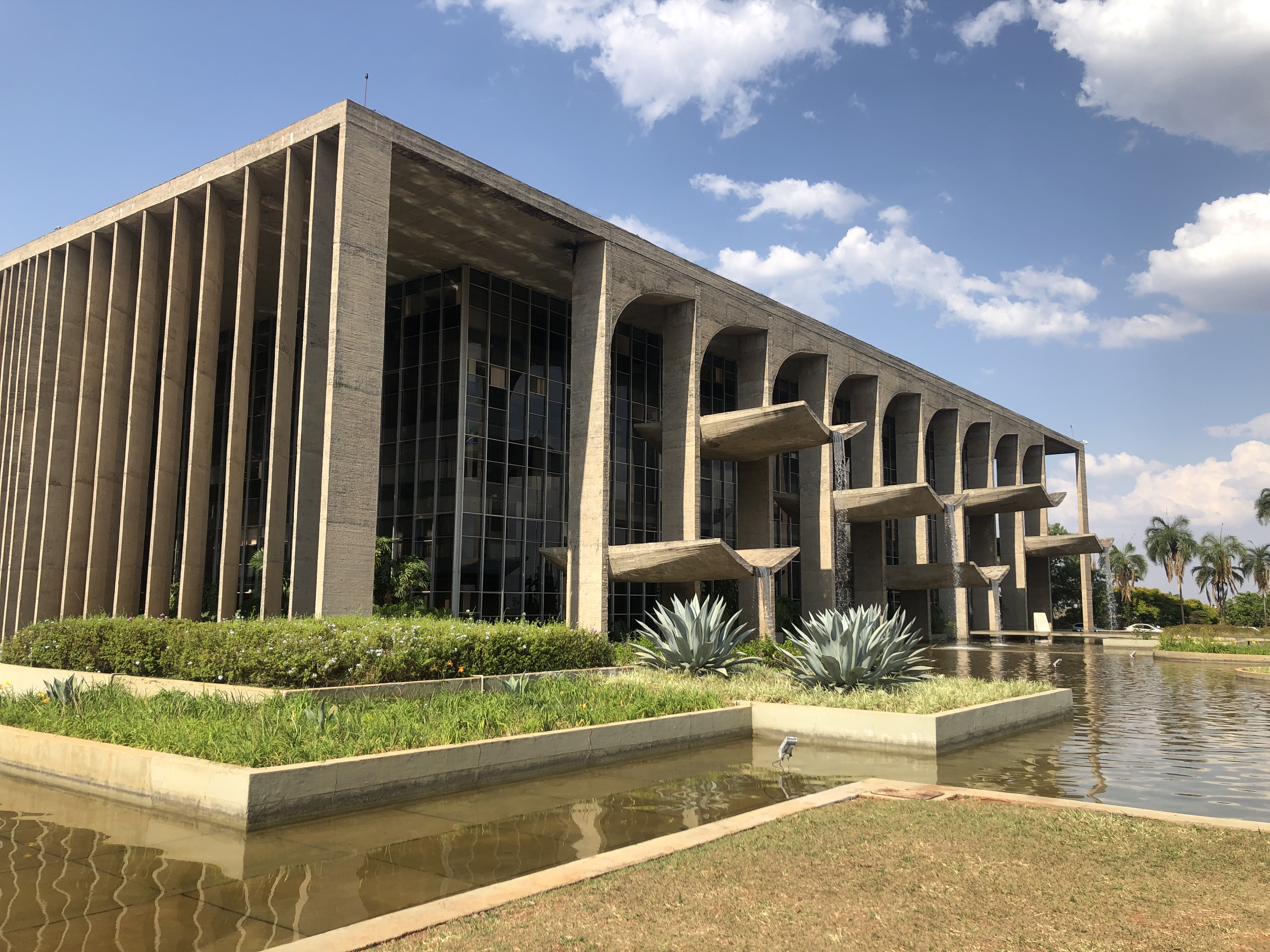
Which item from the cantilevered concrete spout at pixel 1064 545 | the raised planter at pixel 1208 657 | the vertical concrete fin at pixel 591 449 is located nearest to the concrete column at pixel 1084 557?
the cantilevered concrete spout at pixel 1064 545

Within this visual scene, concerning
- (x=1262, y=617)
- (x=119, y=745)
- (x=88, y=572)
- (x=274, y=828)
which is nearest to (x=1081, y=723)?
(x=274, y=828)

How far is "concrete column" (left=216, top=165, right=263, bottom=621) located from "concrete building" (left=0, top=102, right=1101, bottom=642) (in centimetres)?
9

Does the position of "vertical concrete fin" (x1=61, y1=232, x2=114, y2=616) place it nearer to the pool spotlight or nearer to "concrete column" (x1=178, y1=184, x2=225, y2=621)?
"concrete column" (x1=178, y1=184, x2=225, y2=621)

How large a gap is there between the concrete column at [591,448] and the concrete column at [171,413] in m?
10.4

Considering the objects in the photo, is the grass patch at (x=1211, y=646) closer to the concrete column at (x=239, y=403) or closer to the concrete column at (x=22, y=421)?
the concrete column at (x=239, y=403)

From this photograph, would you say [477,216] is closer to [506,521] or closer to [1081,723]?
[506,521]

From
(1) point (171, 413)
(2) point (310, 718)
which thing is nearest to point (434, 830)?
(2) point (310, 718)

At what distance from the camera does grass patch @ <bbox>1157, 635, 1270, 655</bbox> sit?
3150 centimetres

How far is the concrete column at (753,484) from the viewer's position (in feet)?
102

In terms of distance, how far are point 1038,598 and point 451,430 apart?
38229mm

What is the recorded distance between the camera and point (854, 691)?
1502 centimetres

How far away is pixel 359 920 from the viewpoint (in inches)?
218

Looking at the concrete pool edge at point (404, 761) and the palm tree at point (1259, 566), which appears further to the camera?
the palm tree at point (1259, 566)

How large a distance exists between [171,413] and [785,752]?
2079 centimetres
